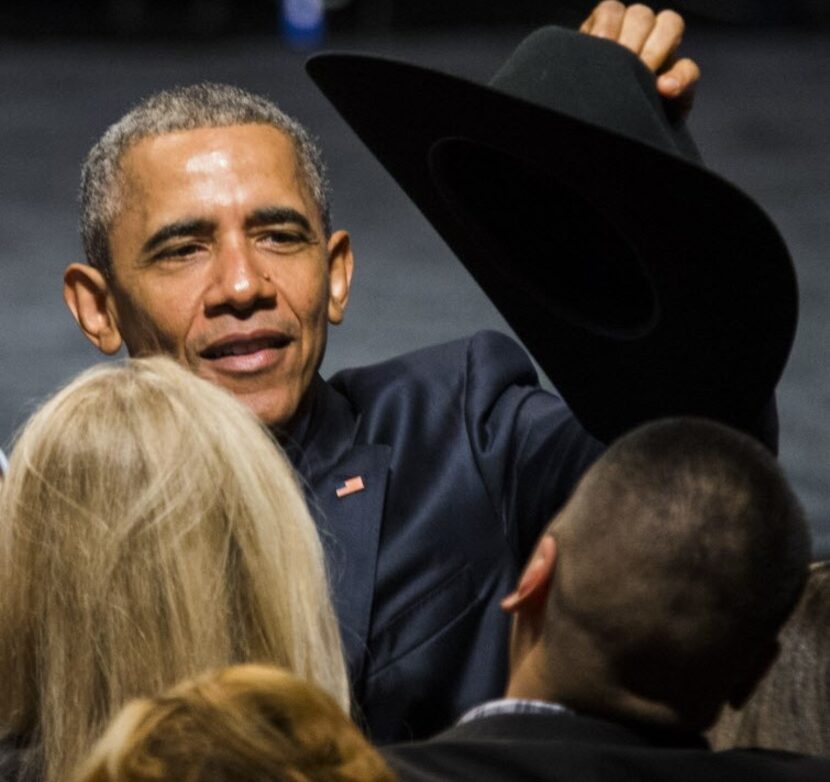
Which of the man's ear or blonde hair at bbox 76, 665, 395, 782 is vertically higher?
blonde hair at bbox 76, 665, 395, 782

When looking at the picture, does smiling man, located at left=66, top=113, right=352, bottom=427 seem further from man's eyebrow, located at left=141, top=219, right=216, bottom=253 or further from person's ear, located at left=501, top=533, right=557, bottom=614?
person's ear, located at left=501, top=533, right=557, bottom=614

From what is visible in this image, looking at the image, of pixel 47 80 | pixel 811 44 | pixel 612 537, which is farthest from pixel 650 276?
pixel 811 44

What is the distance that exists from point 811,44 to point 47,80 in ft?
8.79

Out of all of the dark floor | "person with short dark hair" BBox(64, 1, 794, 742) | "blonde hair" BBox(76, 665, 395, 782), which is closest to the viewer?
"blonde hair" BBox(76, 665, 395, 782)

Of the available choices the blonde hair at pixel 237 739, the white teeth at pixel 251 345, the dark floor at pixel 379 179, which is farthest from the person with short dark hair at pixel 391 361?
the dark floor at pixel 379 179

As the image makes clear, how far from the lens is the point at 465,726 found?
155cm

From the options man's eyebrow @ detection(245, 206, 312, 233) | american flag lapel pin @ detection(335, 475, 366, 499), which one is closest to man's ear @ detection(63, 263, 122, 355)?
man's eyebrow @ detection(245, 206, 312, 233)

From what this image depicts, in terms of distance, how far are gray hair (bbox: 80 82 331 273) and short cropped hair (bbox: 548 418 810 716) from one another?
0.88m

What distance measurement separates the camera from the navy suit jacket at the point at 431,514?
2205mm

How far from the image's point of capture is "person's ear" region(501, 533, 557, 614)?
1.58 meters

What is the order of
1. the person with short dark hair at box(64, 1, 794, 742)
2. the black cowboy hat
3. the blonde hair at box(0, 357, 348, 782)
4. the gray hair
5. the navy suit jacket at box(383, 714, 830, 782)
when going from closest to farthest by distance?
1. the navy suit jacket at box(383, 714, 830, 782)
2. the blonde hair at box(0, 357, 348, 782)
3. the black cowboy hat
4. the person with short dark hair at box(64, 1, 794, 742)
5. the gray hair

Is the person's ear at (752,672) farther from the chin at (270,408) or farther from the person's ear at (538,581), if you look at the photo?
the chin at (270,408)

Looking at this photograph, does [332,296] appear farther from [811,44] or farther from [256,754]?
[811,44]

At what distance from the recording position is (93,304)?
2434 millimetres
